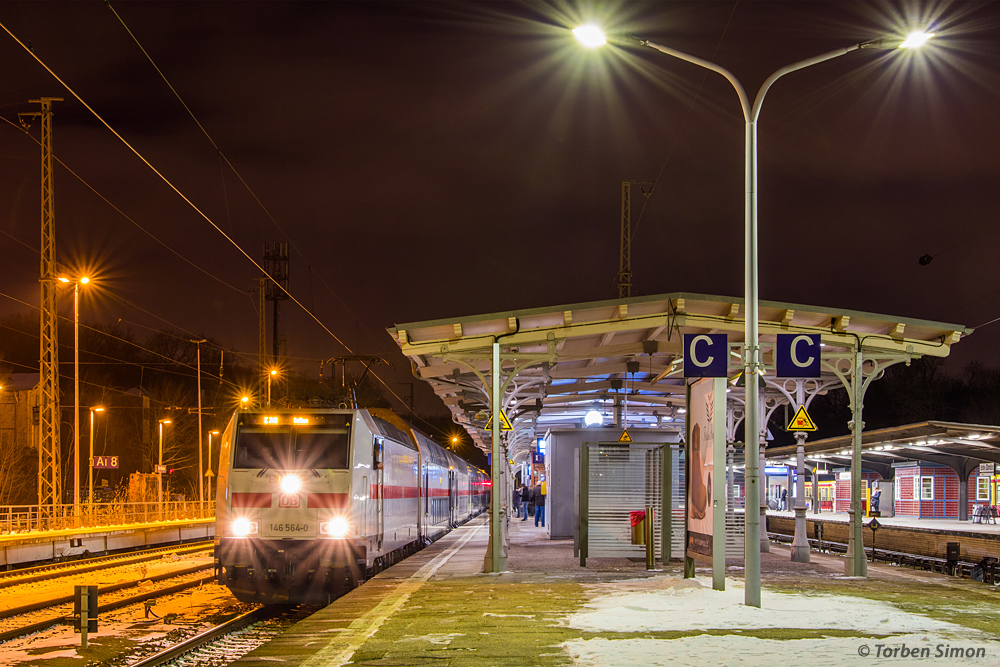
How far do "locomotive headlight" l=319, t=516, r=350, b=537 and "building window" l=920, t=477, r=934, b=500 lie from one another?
29773 millimetres

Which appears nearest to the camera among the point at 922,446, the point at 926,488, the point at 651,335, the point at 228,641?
the point at 228,641

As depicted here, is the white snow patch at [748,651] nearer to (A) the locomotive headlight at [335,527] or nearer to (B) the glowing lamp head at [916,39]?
(A) the locomotive headlight at [335,527]

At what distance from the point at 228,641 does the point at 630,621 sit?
192 inches

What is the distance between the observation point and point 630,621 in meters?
9.93

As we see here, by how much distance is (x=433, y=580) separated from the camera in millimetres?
14938

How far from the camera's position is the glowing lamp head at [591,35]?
10.6 meters

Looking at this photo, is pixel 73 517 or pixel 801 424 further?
pixel 73 517

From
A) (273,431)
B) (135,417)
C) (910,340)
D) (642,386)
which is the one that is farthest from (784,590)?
(135,417)

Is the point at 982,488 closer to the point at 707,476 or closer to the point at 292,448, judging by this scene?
the point at 707,476

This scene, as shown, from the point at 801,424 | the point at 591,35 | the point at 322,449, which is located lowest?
the point at 322,449

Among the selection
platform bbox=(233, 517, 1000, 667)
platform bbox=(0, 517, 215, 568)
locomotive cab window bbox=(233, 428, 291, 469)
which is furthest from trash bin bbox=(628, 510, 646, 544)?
platform bbox=(0, 517, 215, 568)

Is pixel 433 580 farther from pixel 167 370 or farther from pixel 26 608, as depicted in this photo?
pixel 167 370

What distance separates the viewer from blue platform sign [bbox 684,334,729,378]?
40.4 ft

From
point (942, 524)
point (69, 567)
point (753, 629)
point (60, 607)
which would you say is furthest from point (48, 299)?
point (942, 524)
